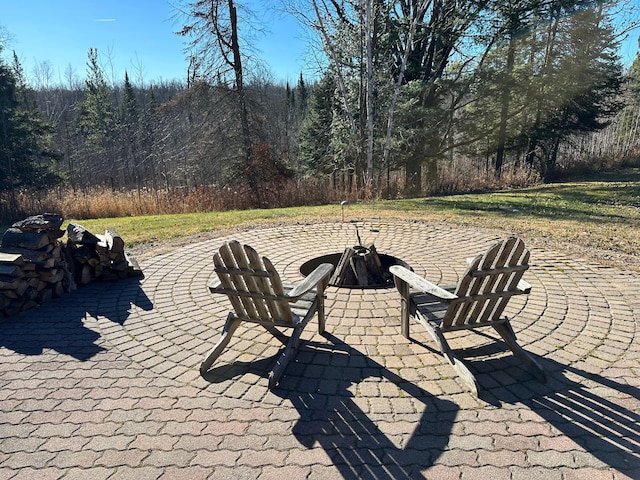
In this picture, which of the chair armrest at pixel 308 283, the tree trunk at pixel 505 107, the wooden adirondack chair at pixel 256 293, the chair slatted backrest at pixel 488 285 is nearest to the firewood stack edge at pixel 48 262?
the wooden adirondack chair at pixel 256 293

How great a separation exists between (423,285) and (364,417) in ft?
3.18

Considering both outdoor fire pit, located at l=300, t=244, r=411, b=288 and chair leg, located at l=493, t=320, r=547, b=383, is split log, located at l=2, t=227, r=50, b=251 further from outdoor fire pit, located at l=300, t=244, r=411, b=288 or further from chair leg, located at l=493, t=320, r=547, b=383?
chair leg, located at l=493, t=320, r=547, b=383

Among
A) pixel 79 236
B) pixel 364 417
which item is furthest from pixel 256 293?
pixel 79 236

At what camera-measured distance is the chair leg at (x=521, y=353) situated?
8.00ft

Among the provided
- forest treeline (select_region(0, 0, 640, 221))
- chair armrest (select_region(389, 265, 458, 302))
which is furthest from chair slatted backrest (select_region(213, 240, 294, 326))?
forest treeline (select_region(0, 0, 640, 221))

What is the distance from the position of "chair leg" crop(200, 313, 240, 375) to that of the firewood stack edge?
7.97 feet

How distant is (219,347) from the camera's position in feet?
8.66

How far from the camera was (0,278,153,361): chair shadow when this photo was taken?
306 cm

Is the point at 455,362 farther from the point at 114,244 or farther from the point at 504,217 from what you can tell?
the point at 504,217

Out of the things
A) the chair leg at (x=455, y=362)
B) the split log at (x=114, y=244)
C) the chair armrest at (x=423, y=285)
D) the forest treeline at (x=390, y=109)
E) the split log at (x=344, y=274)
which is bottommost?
the chair leg at (x=455, y=362)

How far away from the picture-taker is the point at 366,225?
6.70 m

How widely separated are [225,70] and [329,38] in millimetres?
3734

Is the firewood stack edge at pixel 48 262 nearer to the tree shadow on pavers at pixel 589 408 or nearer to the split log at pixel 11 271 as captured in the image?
the split log at pixel 11 271

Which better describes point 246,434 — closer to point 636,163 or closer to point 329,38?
point 329,38
